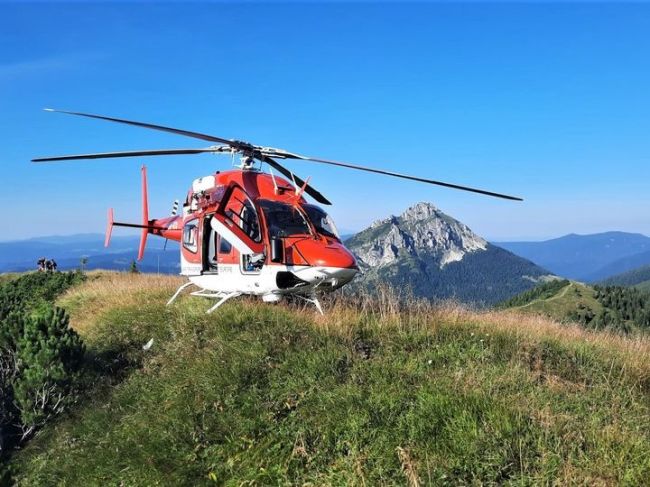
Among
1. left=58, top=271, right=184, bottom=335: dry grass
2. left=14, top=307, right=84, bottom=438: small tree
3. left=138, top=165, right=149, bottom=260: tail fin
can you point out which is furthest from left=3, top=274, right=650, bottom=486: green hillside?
left=138, top=165, right=149, bottom=260: tail fin

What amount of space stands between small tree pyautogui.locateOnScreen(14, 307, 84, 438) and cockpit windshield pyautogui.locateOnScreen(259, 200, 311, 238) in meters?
4.54

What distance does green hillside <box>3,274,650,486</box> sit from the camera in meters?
5.28

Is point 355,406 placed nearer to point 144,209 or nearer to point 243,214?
point 243,214

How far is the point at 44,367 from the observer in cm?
945

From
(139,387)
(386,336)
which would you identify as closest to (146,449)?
(139,387)

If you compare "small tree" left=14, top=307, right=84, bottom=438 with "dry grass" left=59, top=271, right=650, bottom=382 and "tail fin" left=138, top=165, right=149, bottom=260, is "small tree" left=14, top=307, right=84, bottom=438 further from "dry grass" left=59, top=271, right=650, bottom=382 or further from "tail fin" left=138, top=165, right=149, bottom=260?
"tail fin" left=138, top=165, right=149, bottom=260

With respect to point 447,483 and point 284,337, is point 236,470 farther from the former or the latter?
point 284,337

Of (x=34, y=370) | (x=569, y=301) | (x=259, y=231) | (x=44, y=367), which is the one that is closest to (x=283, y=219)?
(x=259, y=231)

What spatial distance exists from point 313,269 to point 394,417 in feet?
14.0

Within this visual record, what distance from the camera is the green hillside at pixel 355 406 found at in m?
5.28

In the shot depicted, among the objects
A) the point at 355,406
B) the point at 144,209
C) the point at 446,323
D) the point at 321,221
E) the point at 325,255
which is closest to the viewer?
the point at 355,406

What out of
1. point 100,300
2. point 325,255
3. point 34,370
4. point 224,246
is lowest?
point 34,370

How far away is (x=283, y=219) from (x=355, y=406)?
509 cm

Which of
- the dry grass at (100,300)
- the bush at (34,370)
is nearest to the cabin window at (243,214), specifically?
the bush at (34,370)
